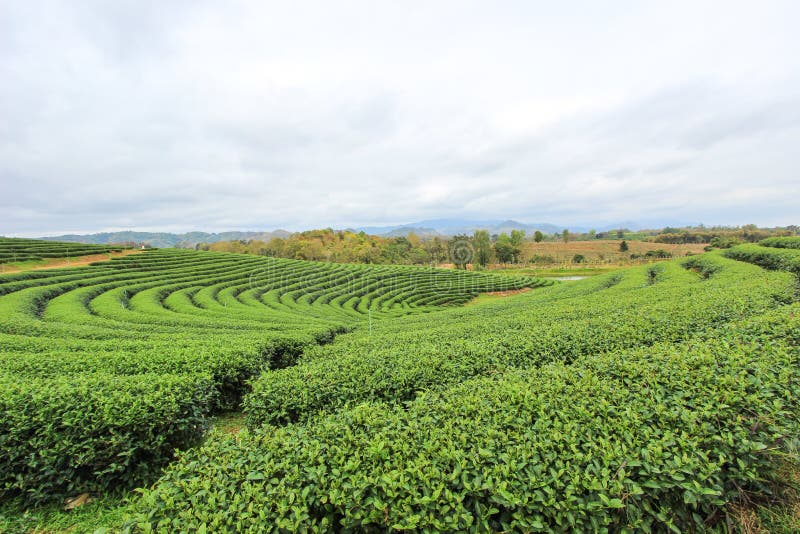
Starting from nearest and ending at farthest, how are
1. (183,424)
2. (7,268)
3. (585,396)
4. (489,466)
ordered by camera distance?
(489,466), (585,396), (183,424), (7,268)

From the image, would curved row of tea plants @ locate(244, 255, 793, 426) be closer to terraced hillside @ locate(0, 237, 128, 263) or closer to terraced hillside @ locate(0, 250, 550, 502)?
terraced hillside @ locate(0, 250, 550, 502)

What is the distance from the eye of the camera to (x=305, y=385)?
4.31 meters

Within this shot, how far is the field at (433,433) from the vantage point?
2199mm

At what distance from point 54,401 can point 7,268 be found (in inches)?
Result: 1291

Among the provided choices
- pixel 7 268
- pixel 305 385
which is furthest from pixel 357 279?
pixel 305 385

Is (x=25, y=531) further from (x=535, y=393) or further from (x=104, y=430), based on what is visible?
(x=535, y=393)

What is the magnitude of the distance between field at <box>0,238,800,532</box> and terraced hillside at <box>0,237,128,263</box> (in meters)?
30.8

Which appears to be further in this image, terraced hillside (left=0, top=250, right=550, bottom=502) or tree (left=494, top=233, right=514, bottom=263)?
tree (left=494, top=233, right=514, bottom=263)

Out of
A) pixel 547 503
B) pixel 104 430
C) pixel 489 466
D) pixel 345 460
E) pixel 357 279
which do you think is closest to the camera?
pixel 547 503

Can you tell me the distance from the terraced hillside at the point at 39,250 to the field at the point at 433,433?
30.8 meters

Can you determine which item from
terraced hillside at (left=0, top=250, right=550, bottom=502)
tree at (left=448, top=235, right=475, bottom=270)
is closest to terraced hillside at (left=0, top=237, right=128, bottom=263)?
terraced hillside at (left=0, top=250, right=550, bottom=502)

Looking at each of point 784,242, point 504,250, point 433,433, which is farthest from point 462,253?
point 433,433

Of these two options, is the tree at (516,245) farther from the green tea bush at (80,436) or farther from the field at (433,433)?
the green tea bush at (80,436)

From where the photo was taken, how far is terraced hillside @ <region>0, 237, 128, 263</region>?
26609mm
